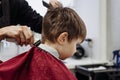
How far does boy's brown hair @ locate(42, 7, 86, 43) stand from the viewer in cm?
122

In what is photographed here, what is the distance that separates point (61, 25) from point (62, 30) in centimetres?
2

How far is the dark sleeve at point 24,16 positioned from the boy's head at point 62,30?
0.32m

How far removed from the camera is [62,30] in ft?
3.99

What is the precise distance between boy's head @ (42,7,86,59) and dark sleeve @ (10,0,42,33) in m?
0.32

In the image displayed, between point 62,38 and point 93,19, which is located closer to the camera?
point 62,38

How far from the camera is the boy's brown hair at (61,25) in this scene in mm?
1217

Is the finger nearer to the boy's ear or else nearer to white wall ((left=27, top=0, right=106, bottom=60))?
the boy's ear

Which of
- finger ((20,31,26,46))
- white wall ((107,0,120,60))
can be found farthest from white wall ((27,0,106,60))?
finger ((20,31,26,46))

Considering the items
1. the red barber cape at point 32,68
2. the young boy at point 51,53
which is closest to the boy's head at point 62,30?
the young boy at point 51,53

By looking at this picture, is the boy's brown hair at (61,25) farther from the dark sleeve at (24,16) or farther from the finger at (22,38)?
the dark sleeve at (24,16)

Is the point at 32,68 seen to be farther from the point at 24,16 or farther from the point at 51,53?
the point at 24,16

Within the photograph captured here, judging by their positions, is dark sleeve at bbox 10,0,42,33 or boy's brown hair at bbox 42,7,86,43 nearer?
boy's brown hair at bbox 42,7,86,43

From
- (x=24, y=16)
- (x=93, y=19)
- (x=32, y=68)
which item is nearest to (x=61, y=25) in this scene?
(x=32, y=68)

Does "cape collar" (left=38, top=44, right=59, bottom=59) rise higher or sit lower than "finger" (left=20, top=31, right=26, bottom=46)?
lower
